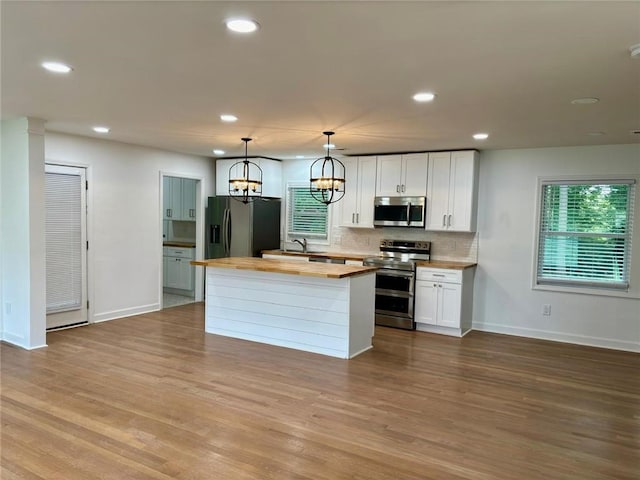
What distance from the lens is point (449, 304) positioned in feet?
19.1

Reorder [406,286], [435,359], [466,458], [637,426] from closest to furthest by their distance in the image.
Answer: [466,458], [637,426], [435,359], [406,286]

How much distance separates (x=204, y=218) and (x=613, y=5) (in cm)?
652

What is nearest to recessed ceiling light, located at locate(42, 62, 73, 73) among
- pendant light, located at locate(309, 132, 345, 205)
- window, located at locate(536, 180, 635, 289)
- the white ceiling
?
the white ceiling

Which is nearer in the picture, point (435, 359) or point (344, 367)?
point (344, 367)

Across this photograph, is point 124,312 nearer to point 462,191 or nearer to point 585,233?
point 462,191

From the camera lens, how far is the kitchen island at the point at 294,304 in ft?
15.6

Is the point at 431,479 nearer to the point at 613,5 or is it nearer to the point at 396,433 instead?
the point at 396,433

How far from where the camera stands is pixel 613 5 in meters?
1.94

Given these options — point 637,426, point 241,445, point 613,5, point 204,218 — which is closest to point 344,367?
point 241,445

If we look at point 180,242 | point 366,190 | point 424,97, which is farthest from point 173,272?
point 424,97

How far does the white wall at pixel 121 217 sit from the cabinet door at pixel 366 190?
2802 mm

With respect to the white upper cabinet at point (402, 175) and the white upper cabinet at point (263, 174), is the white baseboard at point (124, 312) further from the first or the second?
the white upper cabinet at point (402, 175)

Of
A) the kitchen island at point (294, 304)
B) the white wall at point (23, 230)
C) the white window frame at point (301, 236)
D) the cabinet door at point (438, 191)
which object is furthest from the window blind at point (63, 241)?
the cabinet door at point (438, 191)

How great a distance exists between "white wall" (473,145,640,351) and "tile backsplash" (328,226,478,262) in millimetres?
188
